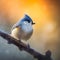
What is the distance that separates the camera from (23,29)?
4.85 feet

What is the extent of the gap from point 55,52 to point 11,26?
0.37 meters

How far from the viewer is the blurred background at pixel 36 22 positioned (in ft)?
4.91

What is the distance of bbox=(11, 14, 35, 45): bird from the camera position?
4.82ft

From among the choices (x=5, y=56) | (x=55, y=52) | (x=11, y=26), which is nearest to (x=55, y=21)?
(x=55, y=52)

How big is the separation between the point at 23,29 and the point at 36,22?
129mm

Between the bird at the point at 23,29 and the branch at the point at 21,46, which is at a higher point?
the bird at the point at 23,29

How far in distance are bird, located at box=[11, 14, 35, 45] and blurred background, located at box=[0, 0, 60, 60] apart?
0.10ft

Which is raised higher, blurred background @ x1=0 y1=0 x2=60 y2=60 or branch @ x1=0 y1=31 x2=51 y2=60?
blurred background @ x1=0 y1=0 x2=60 y2=60

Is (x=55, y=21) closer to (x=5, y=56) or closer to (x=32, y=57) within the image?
(x=32, y=57)

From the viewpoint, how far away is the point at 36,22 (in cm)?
156

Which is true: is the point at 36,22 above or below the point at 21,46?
above

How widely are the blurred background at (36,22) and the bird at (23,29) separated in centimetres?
3

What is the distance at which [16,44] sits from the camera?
1493 millimetres

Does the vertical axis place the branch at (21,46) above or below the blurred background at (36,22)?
below
